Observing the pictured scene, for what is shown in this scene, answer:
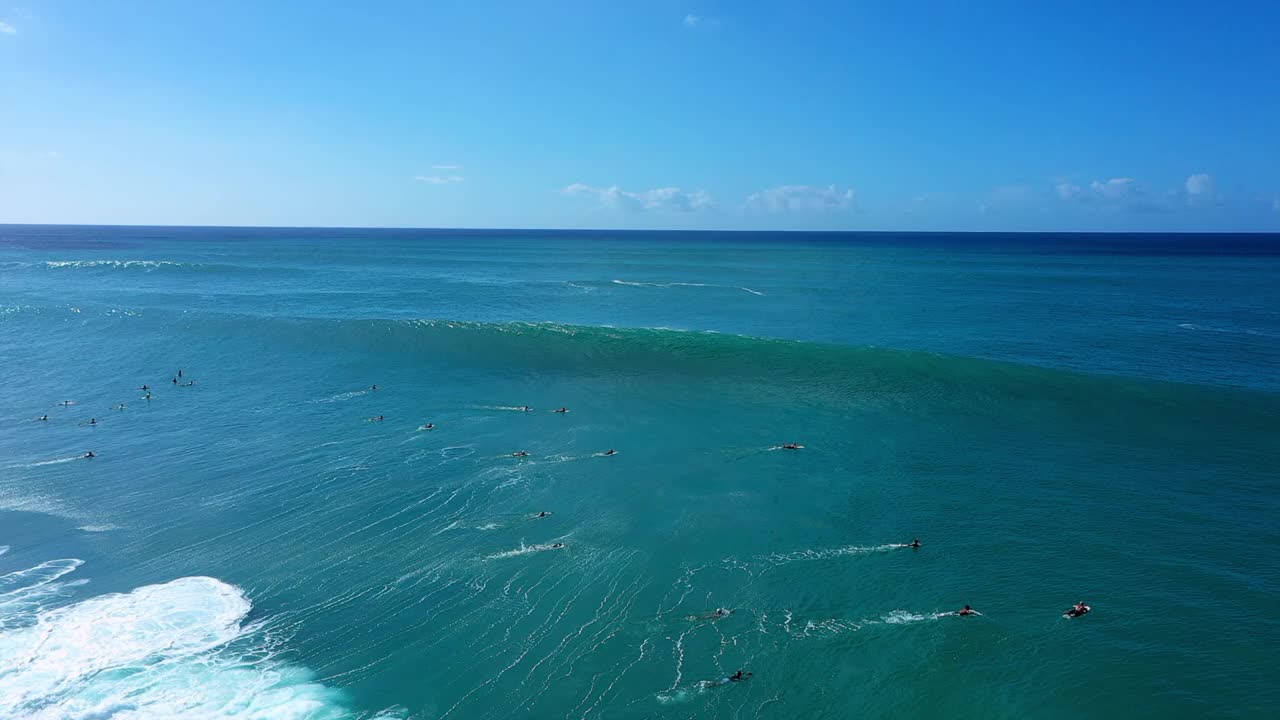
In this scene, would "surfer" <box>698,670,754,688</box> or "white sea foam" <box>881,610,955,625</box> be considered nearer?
"surfer" <box>698,670,754,688</box>

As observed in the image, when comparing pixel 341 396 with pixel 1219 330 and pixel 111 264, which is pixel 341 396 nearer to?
pixel 1219 330

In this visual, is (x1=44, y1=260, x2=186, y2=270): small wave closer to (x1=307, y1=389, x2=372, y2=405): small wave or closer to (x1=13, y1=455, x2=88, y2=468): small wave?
(x1=307, y1=389, x2=372, y2=405): small wave

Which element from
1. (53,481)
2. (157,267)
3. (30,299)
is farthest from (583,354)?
(157,267)

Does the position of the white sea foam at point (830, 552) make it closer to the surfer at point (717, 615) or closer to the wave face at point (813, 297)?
the surfer at point (717, 615)

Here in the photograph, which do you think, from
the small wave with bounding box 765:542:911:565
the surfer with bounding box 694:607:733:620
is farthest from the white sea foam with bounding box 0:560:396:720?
the small wave with bounding box 765:542:911:565

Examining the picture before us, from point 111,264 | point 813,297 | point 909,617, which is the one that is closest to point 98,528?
point 909,617

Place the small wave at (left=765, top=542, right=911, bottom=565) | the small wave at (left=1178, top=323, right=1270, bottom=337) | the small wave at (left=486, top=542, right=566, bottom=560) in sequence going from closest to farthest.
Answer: the small wave at (left=486, top=542, right=566, bottom=560), the small wave at (left=765, top=542, right=911, bottom=565), the small wave at (left=1178, top=323, right=1270, bottom=337)
